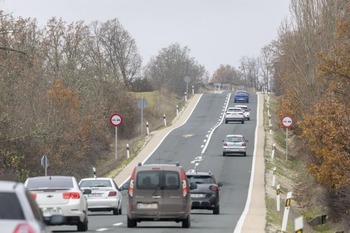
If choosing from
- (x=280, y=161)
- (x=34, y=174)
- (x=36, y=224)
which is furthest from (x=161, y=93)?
(x=36, y=224)

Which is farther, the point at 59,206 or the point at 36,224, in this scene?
the point at 59,206

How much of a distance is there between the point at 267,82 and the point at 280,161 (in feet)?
430

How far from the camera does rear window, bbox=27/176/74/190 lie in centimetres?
2478

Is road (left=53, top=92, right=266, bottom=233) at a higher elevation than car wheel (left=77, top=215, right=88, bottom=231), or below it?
below

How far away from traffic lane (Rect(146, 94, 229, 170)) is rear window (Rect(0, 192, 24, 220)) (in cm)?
4608

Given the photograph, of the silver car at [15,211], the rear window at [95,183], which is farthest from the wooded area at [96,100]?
the silver car at [15,211]

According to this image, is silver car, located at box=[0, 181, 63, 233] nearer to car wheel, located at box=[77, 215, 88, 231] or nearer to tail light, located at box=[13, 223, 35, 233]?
tail light, located at box=[13, 223, 35, 233]

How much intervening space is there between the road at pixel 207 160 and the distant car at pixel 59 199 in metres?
1.22

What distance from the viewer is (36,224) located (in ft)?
37.7

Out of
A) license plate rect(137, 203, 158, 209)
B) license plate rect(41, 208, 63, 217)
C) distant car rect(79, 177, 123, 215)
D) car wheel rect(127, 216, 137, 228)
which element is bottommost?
distant car rect(79, 177, 123, 215)

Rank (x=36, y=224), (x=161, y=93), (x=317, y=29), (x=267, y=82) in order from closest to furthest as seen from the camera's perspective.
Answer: (x=36, y=224) < (x=317, y=29) < (x=161, y=93) < (x=267, y=82)

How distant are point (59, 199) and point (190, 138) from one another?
51408mm

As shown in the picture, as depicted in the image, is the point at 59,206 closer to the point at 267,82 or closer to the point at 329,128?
the point at 329,128

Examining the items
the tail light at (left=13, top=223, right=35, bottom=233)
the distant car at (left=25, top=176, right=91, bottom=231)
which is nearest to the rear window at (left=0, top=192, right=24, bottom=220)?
the tail light at (left=13, top=223, right=35, bottom=233)
